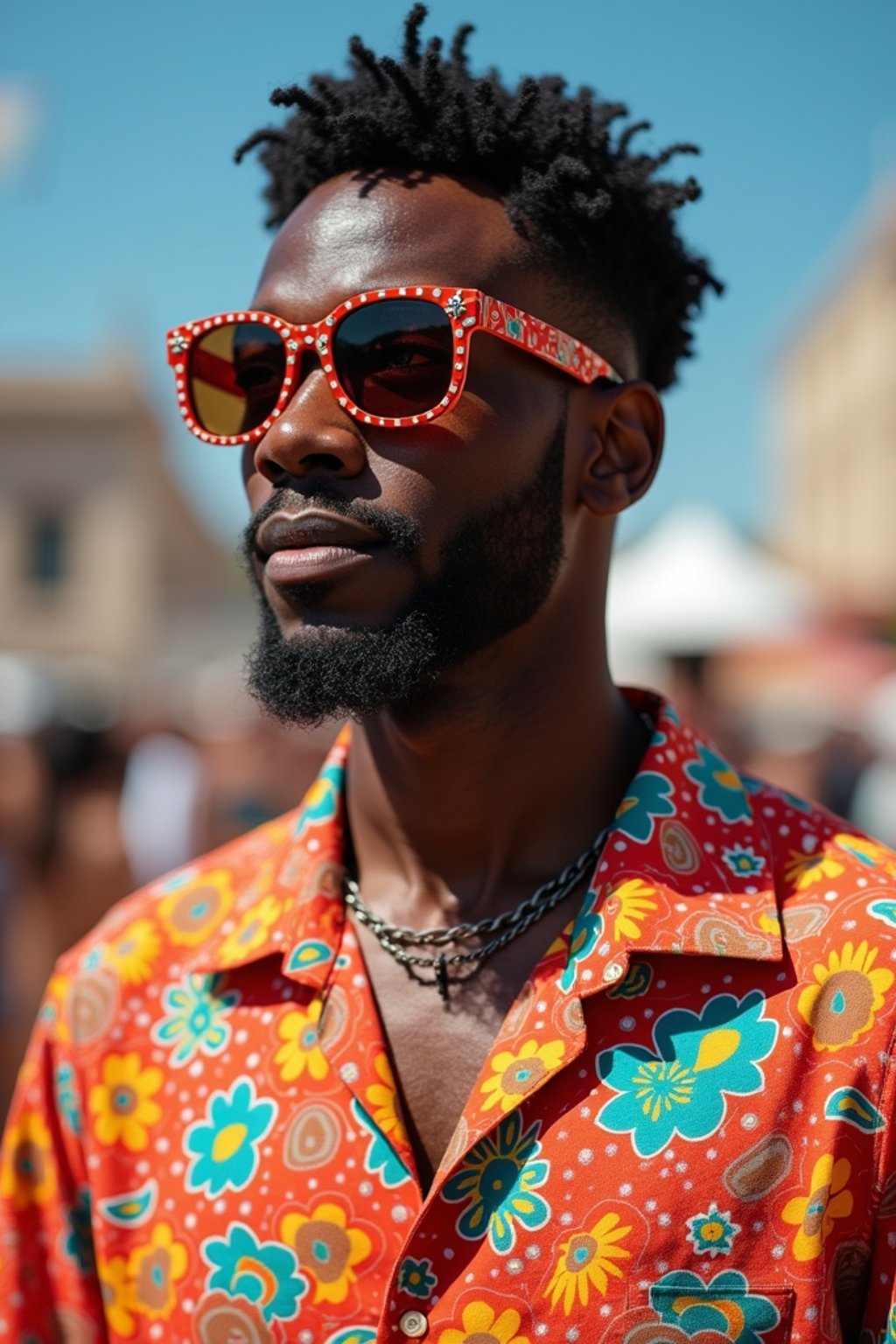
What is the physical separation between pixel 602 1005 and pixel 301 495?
866 millimetres

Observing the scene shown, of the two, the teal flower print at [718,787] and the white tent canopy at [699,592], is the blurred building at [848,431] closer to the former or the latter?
the white tent canopy at [699,592]

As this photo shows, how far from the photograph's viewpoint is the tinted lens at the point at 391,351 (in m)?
2.01

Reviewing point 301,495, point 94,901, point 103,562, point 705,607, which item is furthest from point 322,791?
point 103,562

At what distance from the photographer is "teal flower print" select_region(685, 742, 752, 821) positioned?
7.03ft

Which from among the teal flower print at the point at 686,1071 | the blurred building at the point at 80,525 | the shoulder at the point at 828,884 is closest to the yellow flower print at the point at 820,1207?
the teal flower print at the point at 686,1071

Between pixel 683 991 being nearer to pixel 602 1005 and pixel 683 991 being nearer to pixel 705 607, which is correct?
pixel 602 1005

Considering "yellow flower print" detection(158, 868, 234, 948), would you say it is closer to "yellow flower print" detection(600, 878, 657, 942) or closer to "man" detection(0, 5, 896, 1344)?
"man" detection(0, 5, 896, 1344)

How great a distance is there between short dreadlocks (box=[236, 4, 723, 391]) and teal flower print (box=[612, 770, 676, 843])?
0.82 meters

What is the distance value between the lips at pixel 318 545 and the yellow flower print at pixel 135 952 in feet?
2.22

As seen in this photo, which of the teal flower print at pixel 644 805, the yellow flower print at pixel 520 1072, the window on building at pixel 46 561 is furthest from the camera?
the window on building at pixel 46 561

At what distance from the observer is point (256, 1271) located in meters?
1.90

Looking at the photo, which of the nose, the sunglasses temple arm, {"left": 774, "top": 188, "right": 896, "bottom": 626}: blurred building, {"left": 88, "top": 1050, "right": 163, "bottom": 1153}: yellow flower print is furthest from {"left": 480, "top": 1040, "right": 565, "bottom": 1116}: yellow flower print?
{"left": 774, "top": 188, "right": 896, "bottom": 626}: blurred building

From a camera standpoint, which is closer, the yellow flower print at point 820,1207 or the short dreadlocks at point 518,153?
the yellow flower print at point 820,1207

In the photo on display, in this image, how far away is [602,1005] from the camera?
190 cm
